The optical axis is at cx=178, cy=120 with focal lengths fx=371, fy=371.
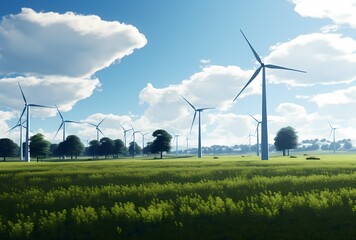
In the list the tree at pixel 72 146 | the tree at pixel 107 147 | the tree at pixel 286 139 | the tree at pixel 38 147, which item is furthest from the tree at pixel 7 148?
the tree at pixel 286 139

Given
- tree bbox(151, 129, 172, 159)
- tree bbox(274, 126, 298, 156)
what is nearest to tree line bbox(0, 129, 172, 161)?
tree bbox(151, 129, 172, 159)

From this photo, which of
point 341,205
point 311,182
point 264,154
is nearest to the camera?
point 341,205

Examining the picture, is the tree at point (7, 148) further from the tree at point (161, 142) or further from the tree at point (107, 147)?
the tree at point (161, 142)

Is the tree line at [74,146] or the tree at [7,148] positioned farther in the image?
the tree at [7,148]

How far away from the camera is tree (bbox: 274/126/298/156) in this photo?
484ft

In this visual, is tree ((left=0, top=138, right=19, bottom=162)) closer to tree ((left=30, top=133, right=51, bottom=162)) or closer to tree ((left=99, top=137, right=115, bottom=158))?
tree ((left=30, top=133, right=51, bottom=162))

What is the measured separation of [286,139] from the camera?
147875 mm

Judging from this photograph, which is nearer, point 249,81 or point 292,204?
point 292,204

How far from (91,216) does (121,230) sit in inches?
105

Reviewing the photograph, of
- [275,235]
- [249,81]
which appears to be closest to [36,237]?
[275,235]

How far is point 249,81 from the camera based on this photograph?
315 feet

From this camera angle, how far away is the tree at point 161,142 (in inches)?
6009

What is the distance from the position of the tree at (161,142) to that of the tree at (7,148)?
7133 centimetres

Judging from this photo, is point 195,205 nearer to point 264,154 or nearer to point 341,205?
point 341,205
